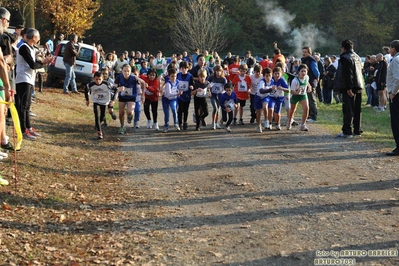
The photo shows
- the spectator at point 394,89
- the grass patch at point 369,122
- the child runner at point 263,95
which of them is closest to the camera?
the spectator at point 394,89

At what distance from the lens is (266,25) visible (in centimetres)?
6681

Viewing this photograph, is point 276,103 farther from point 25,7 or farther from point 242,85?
point 25,7

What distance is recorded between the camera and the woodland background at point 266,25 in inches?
2547

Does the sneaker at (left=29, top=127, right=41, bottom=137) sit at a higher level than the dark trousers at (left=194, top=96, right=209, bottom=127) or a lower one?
lower

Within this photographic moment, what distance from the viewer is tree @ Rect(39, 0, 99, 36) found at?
32.3 meters

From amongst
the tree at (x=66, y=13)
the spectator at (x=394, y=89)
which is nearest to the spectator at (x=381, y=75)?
the spectator at (x=394, y=89)

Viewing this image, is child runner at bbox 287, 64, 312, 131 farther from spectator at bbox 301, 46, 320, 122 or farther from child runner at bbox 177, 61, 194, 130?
child runner at bbox 177, 61, 194, 130

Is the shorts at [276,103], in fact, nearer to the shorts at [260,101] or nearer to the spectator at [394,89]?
the shorts at [260,101]

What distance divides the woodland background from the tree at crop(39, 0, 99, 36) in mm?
28207

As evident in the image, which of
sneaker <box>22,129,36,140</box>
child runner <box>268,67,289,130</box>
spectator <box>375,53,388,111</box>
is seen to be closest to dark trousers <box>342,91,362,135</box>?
child runner <box>268,67,289,130</box>

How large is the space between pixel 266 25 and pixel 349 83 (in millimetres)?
54217

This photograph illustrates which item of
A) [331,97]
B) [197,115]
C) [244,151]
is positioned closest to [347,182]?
[244,151]

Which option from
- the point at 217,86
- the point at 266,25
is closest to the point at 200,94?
the point at 217,86

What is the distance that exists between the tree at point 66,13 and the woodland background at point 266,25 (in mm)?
28207
